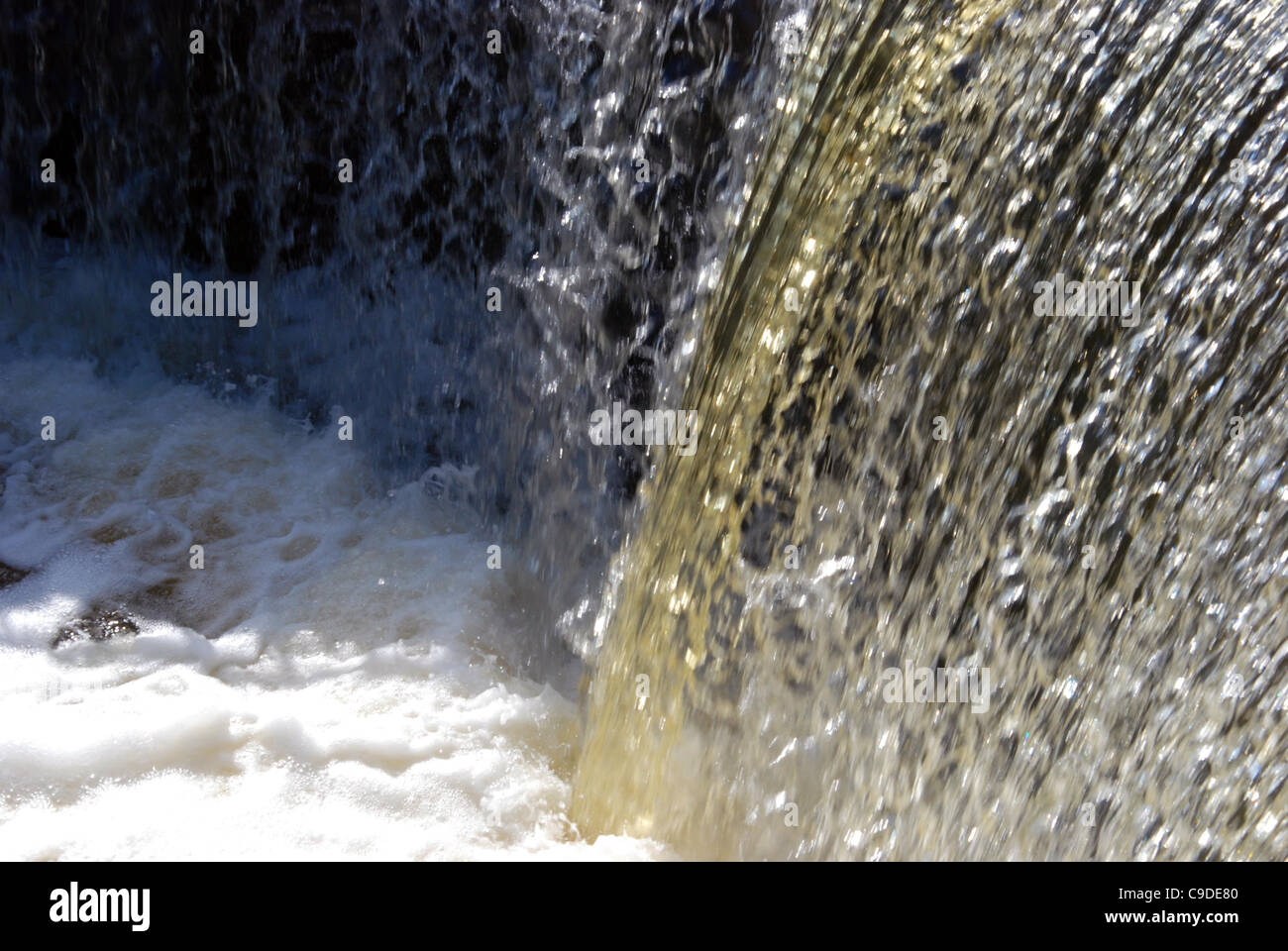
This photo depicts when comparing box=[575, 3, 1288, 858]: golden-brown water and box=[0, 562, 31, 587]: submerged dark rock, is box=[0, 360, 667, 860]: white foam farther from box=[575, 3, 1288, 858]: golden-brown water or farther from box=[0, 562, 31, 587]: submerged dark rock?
box=[575, 3, 1288, 858]: golden-brown water

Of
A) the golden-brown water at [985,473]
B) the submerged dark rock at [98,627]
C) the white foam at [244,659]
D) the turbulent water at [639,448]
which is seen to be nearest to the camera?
the golden-brown water at [985,473]

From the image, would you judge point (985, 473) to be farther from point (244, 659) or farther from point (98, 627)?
point (98, 627)

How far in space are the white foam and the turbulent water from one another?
2cm

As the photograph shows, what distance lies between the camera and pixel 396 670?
333cm

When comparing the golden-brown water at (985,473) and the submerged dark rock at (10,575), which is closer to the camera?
the golden-brown water at (985,473)

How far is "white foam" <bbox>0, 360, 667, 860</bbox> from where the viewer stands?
2770 mm

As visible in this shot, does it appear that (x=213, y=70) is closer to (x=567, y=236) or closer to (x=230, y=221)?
(x=230, y=221)

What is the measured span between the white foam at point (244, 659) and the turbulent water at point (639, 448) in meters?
0.02

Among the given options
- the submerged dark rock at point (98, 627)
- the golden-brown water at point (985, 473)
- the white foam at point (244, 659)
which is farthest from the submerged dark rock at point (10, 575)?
the golden-brown water at point (985, 473)

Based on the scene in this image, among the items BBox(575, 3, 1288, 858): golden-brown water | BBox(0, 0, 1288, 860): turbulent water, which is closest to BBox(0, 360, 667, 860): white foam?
BBox(0, 0, 1288, 860): turbulent water

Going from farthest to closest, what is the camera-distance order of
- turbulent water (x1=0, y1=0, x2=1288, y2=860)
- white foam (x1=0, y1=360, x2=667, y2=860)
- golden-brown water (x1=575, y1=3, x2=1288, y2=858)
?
white foam (x1=0, y1=360, x2=667, y2=860) → turbulent water (x1=0, y1=0, x2=1288, y2=860) → golden-brown water (x1=575, y1=3, x2=1288, y2=858)

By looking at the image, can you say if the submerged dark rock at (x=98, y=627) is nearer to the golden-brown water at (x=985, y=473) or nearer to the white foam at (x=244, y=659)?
the white foam at (x=244, y=659)

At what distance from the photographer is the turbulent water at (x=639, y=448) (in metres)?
1.89
